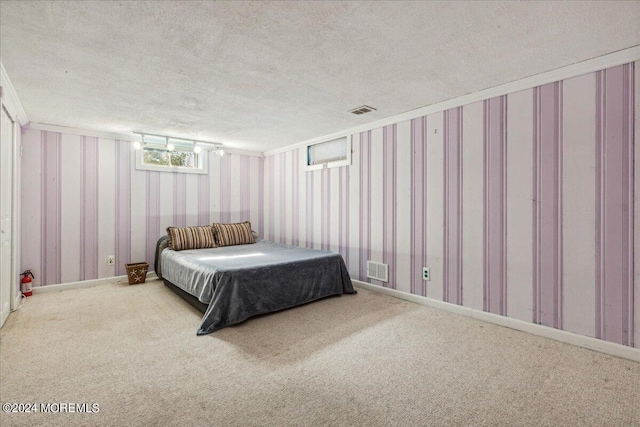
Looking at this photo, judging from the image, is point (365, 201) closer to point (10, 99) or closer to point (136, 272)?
point (136, 272)

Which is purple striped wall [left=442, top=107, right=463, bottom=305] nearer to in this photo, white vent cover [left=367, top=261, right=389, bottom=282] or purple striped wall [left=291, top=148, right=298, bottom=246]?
white vent cover [left=367, top=261, right=389, bottom=282]

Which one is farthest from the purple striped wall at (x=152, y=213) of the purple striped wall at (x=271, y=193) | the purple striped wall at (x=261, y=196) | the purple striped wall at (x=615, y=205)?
the purple striped wall at (x=615, y=205)

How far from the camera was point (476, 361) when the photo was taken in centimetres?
222

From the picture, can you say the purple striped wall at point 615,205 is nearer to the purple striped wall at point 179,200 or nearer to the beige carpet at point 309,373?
the beige carpet at point 309,373

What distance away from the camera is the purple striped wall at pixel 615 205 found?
2244 mm

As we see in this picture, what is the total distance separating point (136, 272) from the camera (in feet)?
14.5

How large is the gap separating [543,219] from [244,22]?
2753 mm

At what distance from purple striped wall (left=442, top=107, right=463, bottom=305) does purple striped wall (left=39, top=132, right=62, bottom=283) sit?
490cm

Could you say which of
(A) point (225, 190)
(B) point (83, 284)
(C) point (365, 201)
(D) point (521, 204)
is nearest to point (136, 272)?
(B) point (83, 284)

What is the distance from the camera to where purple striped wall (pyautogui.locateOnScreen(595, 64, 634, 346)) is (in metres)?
2.24

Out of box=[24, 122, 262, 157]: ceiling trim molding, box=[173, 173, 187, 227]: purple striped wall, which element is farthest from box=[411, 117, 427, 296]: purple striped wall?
box=[24, 122, 262, 157]: ceiling trim molding

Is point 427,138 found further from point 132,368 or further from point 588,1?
point 132,368

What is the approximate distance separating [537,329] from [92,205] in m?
5.47

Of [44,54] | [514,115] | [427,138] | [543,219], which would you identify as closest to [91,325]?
[44,54]
